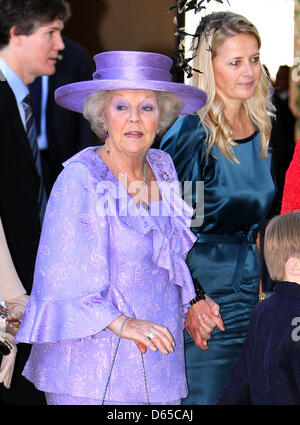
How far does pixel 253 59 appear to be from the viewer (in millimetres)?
2906

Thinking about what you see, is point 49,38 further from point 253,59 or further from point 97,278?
point 97,278

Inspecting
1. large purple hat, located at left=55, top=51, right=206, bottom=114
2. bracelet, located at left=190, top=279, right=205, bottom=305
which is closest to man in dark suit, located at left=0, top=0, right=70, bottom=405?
large purple hat, located at left=55, top=51, right=206, bottom=114

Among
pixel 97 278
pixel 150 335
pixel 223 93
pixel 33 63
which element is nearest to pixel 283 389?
pixel 150 335

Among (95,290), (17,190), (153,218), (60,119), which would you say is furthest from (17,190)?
(95,290)

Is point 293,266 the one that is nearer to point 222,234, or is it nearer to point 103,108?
point 222,234

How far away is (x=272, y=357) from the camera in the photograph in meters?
2.30

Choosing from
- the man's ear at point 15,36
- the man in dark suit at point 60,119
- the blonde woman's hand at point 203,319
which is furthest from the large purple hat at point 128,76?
the man in dark suit at point 60,119

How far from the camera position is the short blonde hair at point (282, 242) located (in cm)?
240

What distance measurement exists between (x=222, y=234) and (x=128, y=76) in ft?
2.73

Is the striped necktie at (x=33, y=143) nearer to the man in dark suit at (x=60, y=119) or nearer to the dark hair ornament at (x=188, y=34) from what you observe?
the man in dark suit at (x=60, y=119)

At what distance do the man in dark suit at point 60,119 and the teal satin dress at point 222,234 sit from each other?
2.29 ft

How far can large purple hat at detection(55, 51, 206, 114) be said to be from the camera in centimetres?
236

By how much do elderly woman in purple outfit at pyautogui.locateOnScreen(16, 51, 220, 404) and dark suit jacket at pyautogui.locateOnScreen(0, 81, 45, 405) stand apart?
479 mm
